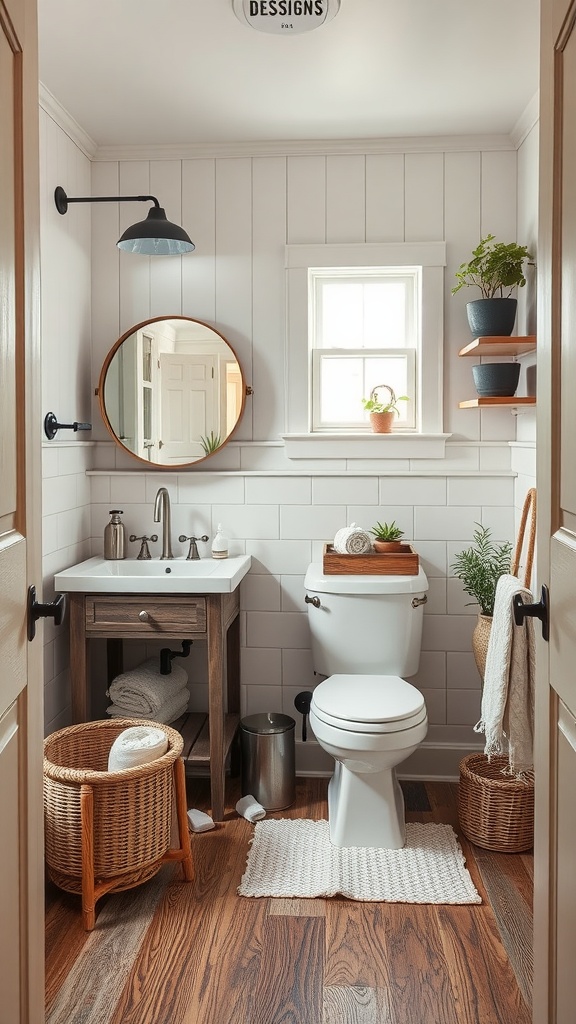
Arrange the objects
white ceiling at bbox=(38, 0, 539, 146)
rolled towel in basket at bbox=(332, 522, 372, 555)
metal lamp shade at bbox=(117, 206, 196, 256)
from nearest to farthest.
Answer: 1. white ceiling at bbox=(38, 0, 539, 146)
2. metal lamp shade at bbox=(117, 206, 196, 256)
3. rolled towel in basket at bbox=(332, 522, 372, 555)

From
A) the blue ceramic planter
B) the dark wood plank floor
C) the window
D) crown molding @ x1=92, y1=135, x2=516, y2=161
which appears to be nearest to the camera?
the dark wood plank floor

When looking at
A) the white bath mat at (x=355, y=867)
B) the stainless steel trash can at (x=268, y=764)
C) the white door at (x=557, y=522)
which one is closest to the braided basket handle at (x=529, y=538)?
the white bath mat at (x=355, y=867)

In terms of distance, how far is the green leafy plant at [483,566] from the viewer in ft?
9.96

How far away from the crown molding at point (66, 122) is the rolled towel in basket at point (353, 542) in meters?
1.80

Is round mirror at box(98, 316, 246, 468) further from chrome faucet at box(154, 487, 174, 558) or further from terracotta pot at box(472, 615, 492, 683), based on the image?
terracotta pot at box(472, 615, 492, 683)

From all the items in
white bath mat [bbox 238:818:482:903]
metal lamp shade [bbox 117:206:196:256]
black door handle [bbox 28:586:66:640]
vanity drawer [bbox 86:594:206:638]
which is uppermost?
metal lamp shade [bbox 117:206:196:256]

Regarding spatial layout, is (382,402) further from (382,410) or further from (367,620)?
(367,620)

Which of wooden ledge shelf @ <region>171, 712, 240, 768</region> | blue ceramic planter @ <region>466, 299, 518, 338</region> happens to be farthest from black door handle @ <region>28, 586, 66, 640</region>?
blue ceramic planter @ <region>466, 299, 518, 338</region>

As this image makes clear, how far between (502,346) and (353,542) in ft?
2.89

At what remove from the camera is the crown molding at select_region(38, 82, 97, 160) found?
9.27 feet

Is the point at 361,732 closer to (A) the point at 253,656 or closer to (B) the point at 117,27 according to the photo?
(A) the point at 253,656

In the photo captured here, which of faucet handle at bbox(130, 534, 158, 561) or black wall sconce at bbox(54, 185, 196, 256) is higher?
black wall sconce at bbox(54, 185, 196, 256)

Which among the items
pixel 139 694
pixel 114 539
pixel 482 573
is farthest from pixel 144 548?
pixel 482 573

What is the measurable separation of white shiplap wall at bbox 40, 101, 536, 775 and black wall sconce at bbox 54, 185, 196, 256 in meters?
0.43
